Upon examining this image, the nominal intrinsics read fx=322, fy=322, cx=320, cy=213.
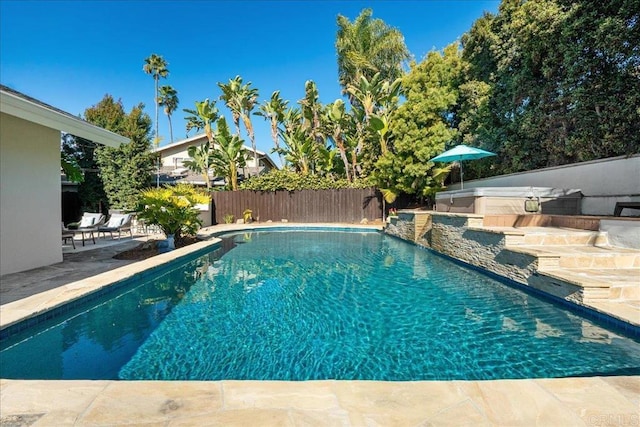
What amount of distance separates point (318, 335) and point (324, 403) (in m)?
1.83

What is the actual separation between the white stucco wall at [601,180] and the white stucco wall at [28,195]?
13144 millimetres

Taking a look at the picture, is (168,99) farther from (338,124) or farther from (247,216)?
(338,124)

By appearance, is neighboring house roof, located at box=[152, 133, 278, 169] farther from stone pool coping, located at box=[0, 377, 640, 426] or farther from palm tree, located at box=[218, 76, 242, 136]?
stone pool coping, located at box=[0, 377, 640, 426]

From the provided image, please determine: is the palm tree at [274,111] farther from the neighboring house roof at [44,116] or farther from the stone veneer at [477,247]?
the neighboring house roof at [44,116]

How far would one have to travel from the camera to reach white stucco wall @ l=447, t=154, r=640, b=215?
25.9 feet

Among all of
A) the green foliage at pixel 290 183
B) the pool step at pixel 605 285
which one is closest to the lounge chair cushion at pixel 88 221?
the green foliage at pixel 290 183

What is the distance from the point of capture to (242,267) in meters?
7.96

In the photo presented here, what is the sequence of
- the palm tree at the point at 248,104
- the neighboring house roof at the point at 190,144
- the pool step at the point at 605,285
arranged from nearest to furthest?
1. the pool step at the point at 605,285
2. the palm tree at the point at 248,104
3. the neighboring house roof at the point at 190,144

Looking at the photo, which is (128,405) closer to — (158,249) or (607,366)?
(607,366)

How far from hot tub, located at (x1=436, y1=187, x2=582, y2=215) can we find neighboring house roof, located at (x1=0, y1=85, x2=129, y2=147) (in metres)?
8.96

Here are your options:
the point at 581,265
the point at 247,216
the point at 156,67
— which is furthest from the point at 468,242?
the point at 156,67

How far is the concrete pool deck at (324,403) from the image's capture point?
2.02 m

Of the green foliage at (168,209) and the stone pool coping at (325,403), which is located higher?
the green foliage at (168,209)

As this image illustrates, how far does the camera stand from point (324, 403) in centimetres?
220
